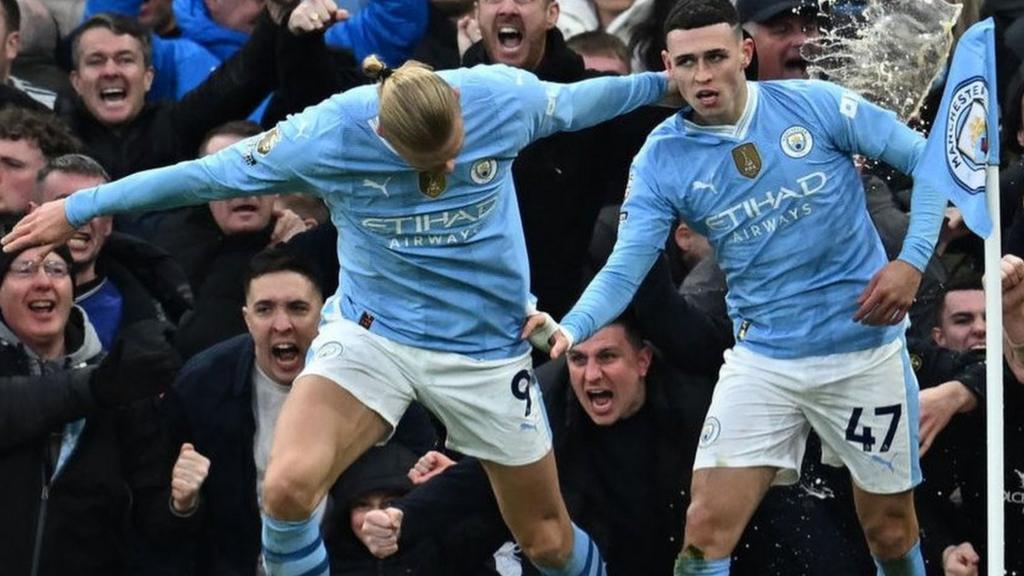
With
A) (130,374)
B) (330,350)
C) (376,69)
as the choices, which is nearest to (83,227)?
(130,374)

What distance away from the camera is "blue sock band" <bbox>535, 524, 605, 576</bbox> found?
9.63m

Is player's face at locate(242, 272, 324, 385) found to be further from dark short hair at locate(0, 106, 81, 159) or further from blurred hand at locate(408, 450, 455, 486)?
dark short hair at locate(0, 106, 81, 159)

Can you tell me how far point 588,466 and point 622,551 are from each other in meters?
0.35

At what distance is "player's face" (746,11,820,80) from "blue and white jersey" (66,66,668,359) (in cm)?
238

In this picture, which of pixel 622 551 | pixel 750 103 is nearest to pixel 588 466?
pixel 622 551

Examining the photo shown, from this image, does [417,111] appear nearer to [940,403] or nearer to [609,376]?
[609,376]

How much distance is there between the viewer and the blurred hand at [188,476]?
398 inches

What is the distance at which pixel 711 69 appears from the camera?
9492 millimetres

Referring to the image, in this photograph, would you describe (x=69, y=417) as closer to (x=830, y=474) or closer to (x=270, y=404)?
(x=270, y=404)

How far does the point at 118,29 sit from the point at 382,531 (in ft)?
12.1

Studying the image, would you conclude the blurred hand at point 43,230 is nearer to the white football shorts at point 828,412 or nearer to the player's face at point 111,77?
the white football shorts at point 828,412

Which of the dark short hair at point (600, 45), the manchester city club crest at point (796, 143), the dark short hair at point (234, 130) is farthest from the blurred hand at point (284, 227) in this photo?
the manchester city club crest at point (796, 143)

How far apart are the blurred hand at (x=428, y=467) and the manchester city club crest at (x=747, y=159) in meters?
1.63

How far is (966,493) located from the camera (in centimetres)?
1023
